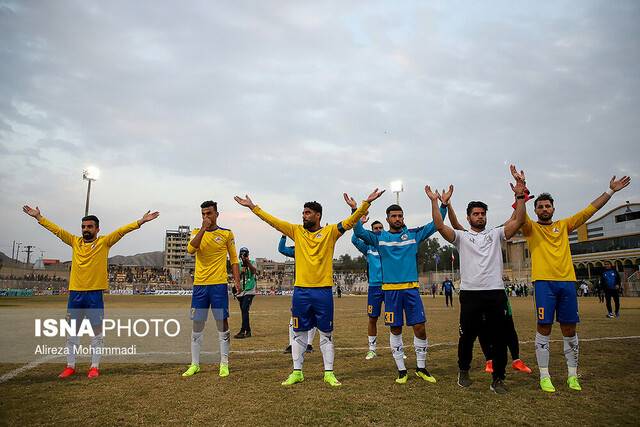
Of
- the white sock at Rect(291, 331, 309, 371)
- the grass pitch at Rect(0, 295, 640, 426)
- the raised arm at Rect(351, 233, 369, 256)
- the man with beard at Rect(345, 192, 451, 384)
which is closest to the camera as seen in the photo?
the grass pitch at Rect(0, 295, 640, 426)

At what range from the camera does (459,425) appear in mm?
4395

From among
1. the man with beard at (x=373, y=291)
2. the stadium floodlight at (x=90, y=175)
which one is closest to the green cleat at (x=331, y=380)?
the man with beard at (x=373, y=291)

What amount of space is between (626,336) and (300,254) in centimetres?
1037

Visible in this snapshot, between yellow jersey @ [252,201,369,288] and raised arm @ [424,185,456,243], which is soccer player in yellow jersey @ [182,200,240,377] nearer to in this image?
yellow jersey @ [252,201,369,288]

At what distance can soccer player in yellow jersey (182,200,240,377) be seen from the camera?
23.8 feet

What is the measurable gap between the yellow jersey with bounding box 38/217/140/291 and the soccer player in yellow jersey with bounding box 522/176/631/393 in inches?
270

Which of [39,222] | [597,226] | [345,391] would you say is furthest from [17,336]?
[597,226]

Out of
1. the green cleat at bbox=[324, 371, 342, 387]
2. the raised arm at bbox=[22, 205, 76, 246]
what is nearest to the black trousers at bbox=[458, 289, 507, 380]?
the green cleat at bbox=[324, 371, 342, 387]

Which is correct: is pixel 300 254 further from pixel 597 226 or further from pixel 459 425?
pixel 597 226

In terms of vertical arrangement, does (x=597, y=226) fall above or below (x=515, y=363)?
above

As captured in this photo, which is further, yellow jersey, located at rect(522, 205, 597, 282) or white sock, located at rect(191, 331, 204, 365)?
white sock, located at rect(191, 331, 204, 365)

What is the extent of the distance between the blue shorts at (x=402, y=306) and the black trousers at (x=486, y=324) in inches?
31.2

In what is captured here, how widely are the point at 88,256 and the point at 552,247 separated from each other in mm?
7775

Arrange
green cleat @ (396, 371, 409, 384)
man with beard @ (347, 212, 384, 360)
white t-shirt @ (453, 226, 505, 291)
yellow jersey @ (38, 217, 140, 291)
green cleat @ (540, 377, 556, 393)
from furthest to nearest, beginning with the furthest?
man with beard @ (347, 212, 384, 360), yellow jersey @ (38, 217, 140, 291), green cleat @ (396, 371, 409, 384), white t-shirt @ (453, 226, 505, 291), green cleat @ (540, 377, 556, 393)
